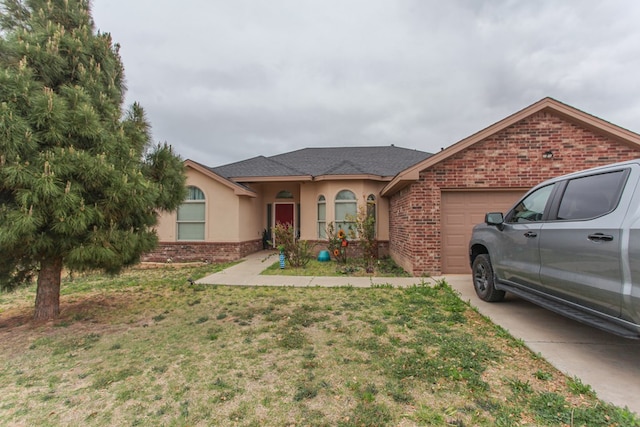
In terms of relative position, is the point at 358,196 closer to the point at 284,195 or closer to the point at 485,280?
the point at 284,195

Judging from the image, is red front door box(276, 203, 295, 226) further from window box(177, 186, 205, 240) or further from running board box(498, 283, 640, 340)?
running board box(498, 283, 640, 340)

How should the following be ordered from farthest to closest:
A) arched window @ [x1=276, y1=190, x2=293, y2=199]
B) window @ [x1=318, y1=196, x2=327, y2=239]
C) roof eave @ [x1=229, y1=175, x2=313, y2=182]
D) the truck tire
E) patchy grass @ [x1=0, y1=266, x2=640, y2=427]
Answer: arched window @ [x1=276, y1=190, x2=293, y2=199] < window @ [x1=318, y1=196, x2=327, y2=239] < roof eave @ [x1=229, y1=175, x2=313, y2=182] < the truck tire < patchy grass @ [x1=0, y1=266, x2=640, y2=427]

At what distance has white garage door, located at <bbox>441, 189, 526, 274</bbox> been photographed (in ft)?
25.0

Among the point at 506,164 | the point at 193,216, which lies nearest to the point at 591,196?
the point at 506,164

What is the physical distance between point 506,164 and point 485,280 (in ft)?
12.3

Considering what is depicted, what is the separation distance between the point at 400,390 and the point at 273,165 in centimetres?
1189

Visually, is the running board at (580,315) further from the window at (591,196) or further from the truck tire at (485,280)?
the window at (591,196)

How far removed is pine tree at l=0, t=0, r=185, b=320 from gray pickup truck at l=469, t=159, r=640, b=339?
5.42 m

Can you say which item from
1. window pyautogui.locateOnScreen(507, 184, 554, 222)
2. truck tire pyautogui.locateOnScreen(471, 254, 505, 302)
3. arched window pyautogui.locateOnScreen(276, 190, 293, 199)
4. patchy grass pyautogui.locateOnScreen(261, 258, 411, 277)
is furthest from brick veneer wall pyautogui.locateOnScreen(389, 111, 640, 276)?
arched window pyautogui.locateOnScreen(276, 190, 293, 199)

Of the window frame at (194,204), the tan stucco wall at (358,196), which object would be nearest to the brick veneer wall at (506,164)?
the tan stucco wall at (358,196)

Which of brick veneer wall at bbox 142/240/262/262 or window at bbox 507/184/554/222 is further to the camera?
brick veneer wall at bbox 142/240/262/262

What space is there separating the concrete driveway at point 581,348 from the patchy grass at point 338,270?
3.48 metres

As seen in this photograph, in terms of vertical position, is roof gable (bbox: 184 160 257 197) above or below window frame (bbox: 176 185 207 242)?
above

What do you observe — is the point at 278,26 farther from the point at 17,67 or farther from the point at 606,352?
the point at 606,352
